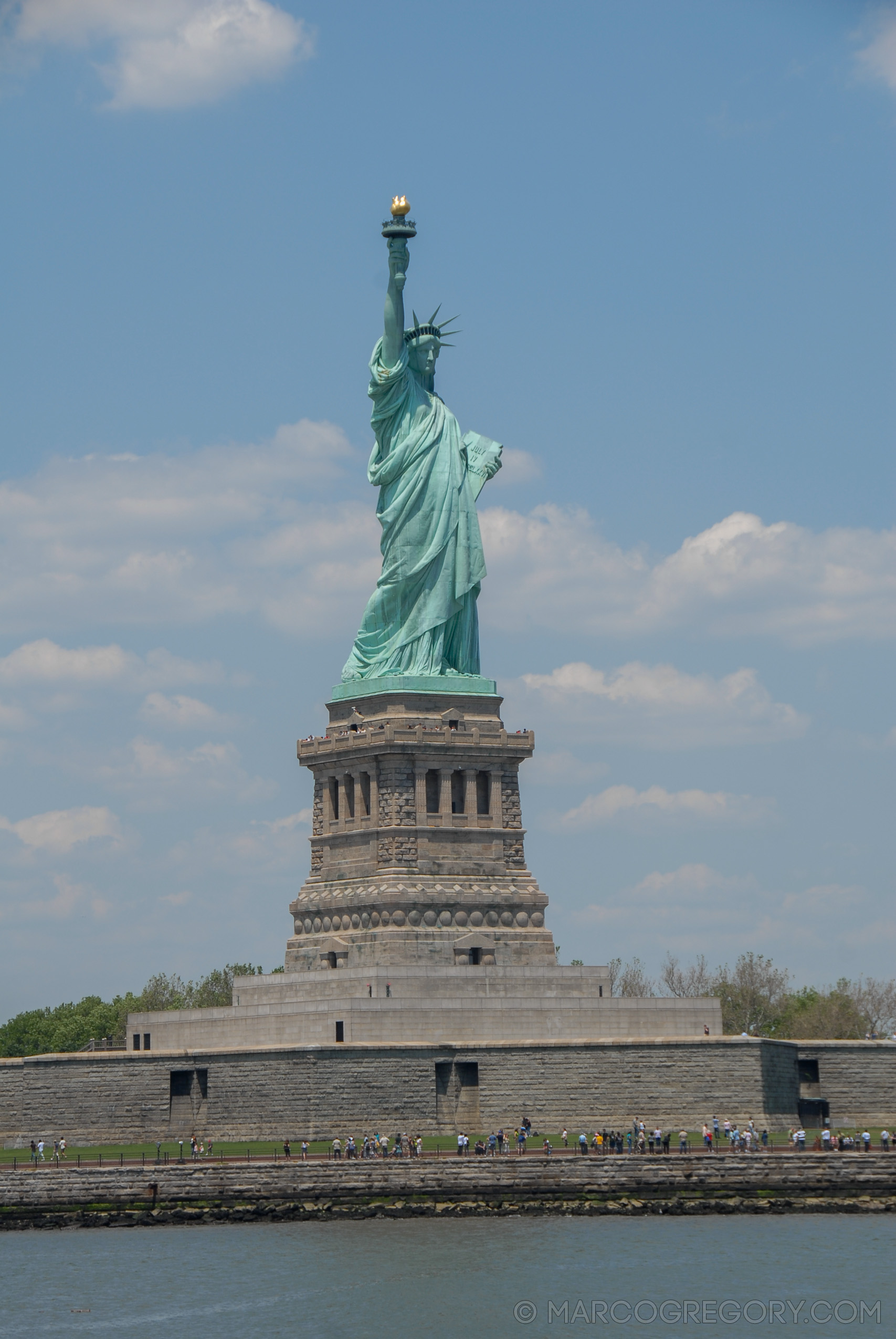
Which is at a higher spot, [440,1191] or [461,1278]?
[440,1191]

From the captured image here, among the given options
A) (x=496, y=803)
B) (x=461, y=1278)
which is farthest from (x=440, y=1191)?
(x=496, y=803)

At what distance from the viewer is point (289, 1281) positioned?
51969 millimetres

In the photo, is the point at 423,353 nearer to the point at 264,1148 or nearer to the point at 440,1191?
the point at 264,1148

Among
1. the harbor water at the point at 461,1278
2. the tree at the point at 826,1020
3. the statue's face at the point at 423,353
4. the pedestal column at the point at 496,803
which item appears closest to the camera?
the harbor water at the point at 461,1278

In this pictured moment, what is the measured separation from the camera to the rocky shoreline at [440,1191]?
59.3 meters

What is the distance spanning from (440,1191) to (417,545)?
870 inches

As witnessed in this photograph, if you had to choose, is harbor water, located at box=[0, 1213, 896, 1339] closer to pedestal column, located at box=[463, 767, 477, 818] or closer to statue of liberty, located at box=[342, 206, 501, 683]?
pedestal column, located at box=[463, 767, 477, 818]

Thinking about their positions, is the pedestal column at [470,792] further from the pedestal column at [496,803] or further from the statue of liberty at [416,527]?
the statue of liberty at [416,527]

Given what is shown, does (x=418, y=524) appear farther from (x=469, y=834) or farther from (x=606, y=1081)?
(x=606, y=1081)

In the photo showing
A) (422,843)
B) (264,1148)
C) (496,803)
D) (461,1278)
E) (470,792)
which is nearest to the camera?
(461,1278)

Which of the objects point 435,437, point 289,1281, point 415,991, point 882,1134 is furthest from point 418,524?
point 289,1281

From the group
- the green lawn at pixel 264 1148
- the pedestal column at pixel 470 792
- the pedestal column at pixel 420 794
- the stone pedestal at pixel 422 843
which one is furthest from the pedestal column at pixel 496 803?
→ the green lawn at pixel 264 1148

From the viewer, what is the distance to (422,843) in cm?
7231

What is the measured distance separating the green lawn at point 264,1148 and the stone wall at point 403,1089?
0.31m
